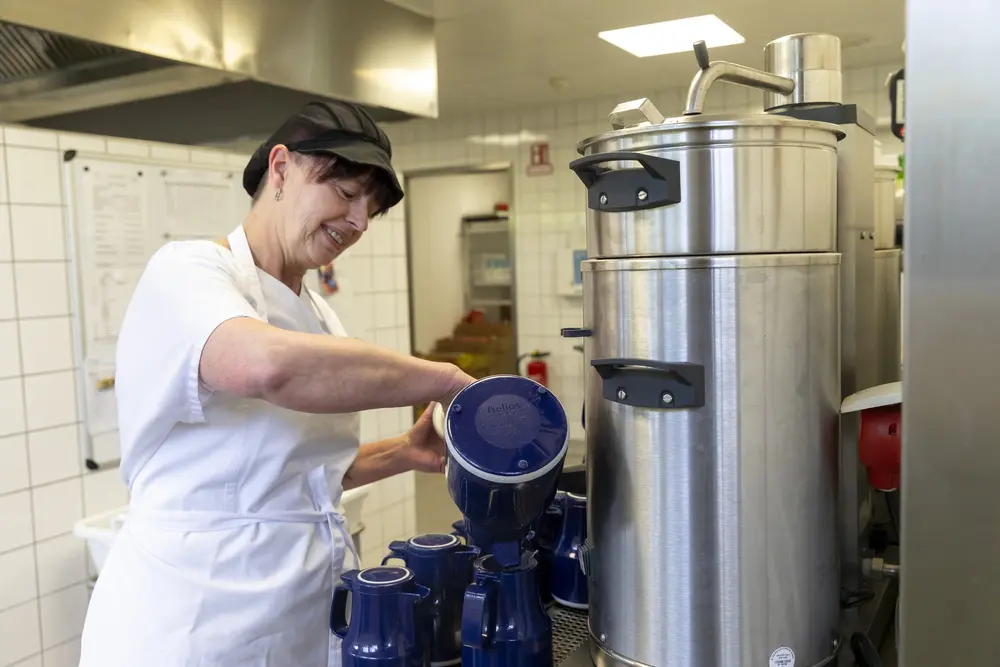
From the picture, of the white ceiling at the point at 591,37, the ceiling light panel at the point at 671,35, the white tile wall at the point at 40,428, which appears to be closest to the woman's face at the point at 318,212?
the white tile wall at the point at 40,428

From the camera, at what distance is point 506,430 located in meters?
0.83

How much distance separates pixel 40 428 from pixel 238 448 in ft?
4.22

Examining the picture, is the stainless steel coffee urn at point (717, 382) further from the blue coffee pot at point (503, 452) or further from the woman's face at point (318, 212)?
the woman's face at point (318, 212)

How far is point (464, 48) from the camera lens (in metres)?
3.48

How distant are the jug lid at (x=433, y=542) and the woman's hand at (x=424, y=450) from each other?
298mm

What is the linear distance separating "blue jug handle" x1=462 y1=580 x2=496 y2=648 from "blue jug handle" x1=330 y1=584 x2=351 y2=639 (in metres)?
0.16

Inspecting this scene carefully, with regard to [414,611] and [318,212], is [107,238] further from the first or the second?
[414,611]

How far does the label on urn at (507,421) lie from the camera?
82 centimetres

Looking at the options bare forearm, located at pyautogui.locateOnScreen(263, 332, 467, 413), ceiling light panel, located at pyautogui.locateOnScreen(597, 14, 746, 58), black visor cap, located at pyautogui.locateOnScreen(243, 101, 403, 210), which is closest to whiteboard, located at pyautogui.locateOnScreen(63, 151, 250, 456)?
black visor cap, located at pyautogui.locateOnScreen(243, 101, 403, 210)

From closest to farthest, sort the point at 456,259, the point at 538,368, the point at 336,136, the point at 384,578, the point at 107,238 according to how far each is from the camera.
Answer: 1. the point at 384,578
2. the point at 336,136
3. the point at 107,238
4. the point at 538,368
5. the point at 456,259

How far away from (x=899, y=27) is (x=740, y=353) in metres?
3.20

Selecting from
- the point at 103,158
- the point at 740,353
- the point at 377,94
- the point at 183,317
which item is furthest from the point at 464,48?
the point at 740,353

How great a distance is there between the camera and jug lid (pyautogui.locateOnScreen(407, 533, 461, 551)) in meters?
0.96

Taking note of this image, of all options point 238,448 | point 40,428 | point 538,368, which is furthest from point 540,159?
point 238,448
